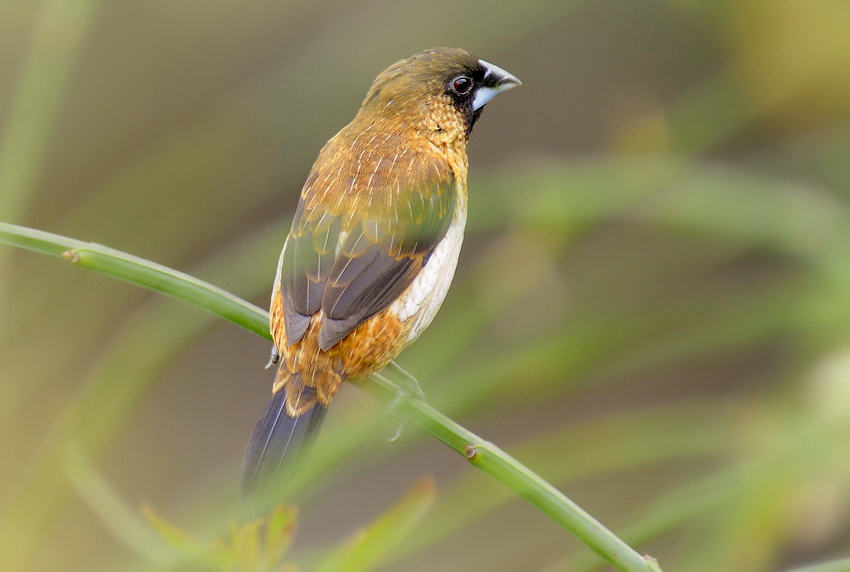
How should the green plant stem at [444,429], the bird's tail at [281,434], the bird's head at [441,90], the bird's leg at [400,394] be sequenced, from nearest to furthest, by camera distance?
the green plant stem at [444,429] < the bird's tail at [281,434] < the bird's leg at [400,394] < the bird's head at [441,90]

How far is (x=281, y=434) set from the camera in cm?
210

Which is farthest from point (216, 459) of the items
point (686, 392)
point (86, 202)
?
point (686, 392)

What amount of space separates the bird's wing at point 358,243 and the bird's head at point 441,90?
268mm

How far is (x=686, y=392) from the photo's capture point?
219 inches

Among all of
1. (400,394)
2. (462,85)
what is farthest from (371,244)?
(462,85)

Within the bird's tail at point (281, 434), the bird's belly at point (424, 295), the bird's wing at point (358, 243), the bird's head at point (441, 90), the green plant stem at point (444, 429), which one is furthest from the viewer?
the bird's head at point (441, 90)

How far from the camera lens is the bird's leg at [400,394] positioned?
7.13 feet

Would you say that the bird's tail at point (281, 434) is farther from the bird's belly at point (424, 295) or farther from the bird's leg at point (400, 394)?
the bird's belly at point (424, 295)

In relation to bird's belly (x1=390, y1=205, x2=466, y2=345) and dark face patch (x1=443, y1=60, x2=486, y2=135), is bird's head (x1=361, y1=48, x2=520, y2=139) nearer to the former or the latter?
dark face patch (x1=443, y1=60, x2=486, y2=135)

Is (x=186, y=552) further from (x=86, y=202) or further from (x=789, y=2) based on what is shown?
(x=86, y=202)

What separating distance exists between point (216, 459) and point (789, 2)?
140 inches

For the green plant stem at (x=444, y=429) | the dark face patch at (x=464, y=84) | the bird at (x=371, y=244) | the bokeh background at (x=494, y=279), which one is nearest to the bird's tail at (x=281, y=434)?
the bird at (x=371, y=244)

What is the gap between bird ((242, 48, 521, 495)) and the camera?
7.45 ft

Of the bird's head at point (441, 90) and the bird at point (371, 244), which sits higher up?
the bird's head at point (441, 90)
